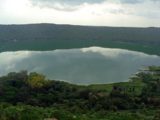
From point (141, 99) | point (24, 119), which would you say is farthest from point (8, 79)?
point (24, 119)

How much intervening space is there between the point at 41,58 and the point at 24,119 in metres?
95.4

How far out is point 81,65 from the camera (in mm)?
112875

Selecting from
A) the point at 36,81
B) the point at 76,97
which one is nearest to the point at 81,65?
the point at 36,81

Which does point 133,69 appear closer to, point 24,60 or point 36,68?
point 36,68

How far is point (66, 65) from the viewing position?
112 meters

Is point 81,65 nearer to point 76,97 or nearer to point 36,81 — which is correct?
point 36,81

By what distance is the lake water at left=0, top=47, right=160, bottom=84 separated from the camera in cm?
9494

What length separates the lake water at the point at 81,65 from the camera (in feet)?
311

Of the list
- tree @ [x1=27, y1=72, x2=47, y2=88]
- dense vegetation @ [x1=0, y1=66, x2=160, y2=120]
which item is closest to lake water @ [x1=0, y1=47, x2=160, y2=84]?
tree @ [x1=27, y1=72, x2=47, y2=88]

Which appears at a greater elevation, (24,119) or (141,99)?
(24,119)

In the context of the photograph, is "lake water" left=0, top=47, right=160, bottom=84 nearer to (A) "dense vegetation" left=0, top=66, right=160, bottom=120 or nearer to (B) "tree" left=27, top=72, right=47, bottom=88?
(B) "tree" left=27, top=72, right=47, bottom=88

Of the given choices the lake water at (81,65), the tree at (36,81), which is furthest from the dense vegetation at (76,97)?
the lake water at (81,65)

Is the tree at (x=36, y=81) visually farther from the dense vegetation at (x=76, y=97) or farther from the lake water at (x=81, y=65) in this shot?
the lake water at (x=81, y=65)

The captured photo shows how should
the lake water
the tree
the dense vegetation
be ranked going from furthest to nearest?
1. the lake water
2. the tree
3. the dense vegetation
